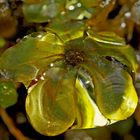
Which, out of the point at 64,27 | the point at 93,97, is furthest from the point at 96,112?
the point at 64,27

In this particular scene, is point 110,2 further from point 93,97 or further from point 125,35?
point 93,97

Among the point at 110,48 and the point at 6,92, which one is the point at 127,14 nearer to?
the point at 110,48

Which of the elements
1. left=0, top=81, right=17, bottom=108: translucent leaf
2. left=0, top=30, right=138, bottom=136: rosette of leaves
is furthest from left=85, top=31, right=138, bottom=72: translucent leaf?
left=0, top=81, right=17, bottom=108: translucent leaf

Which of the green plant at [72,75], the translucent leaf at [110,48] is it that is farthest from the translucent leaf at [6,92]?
the translucent leaf at [110,48]

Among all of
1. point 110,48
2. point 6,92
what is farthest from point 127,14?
point 6,92

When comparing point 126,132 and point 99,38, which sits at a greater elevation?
point 99,38
